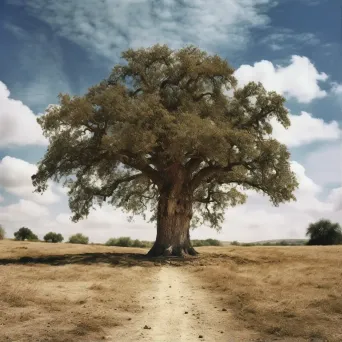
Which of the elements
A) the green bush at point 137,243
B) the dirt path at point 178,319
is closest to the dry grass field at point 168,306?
the dirt path at point 178,319

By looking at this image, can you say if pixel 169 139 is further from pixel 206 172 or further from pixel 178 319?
pixel 178 319

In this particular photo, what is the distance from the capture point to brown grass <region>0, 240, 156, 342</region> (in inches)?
315

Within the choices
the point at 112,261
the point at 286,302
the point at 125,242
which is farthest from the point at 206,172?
the point at 125,242

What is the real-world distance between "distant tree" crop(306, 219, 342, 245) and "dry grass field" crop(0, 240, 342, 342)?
29.2 meters

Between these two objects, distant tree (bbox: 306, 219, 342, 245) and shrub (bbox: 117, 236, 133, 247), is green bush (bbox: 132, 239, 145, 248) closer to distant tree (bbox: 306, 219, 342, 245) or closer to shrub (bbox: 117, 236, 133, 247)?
shrub (bbox: 117, 236, 133, 247)

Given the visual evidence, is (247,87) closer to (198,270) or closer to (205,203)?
(205,203)

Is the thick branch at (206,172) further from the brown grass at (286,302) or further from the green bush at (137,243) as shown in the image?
the green bush at (137,243)

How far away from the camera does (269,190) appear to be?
27062mm

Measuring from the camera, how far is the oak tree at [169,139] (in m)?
23.9

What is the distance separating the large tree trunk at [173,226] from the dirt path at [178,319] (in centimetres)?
1249

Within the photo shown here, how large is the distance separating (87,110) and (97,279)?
1164 centimetres

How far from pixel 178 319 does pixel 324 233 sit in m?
40.2

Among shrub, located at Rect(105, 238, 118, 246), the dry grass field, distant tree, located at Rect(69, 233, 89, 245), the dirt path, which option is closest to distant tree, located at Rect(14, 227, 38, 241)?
distant tree, located at Rect(69, 233, 89, 245)

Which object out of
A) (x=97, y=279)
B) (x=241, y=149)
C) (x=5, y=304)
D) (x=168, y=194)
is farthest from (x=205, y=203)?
(x=5, y=304)
